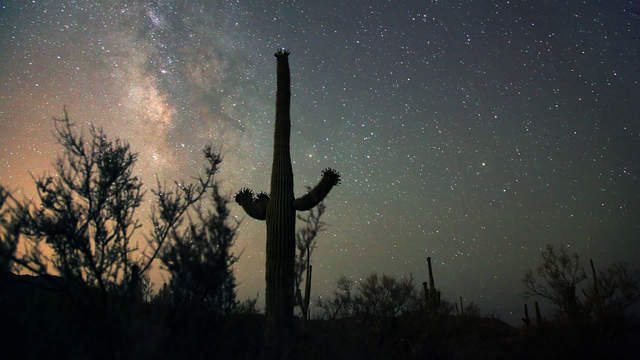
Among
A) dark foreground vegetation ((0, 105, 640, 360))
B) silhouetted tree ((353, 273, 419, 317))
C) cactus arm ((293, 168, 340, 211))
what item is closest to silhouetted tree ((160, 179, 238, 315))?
dark foreground vegetation ((0, 105, 640, 360))

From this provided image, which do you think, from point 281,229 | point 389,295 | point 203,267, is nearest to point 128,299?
point 203,267

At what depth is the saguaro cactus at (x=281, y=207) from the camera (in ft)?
27.3

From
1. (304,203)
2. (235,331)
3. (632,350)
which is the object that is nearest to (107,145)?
(235,331)

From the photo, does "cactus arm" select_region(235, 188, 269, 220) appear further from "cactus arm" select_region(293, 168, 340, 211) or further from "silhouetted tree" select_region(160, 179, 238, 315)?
"silhouetted tree" select_region(160, 179, 238, 315)

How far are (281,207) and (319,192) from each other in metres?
1.05

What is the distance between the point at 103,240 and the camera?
17.1 feet

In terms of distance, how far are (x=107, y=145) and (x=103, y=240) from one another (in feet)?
5.27

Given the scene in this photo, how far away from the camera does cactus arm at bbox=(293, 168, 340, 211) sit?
30.9 ft

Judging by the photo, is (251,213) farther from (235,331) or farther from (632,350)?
(632,350)

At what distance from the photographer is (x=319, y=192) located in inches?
374

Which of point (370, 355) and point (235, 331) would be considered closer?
point (235, 331)

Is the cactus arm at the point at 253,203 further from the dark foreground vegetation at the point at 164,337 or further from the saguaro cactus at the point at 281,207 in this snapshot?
the dark foreground vegetation at the point at 164,337

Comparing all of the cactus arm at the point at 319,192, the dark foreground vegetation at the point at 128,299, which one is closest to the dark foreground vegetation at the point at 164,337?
the dark foreground vegetation at the point at 128,299

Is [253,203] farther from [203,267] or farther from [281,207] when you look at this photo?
[203,267]
